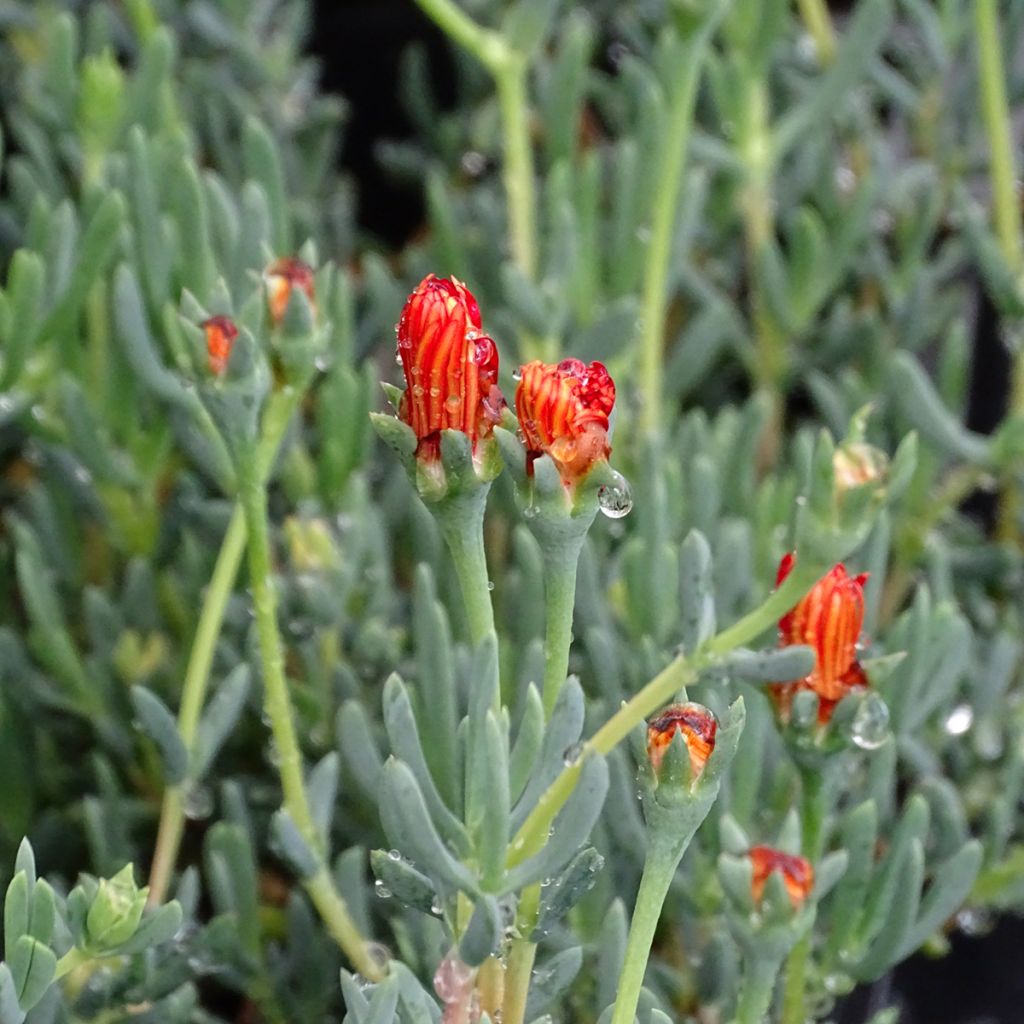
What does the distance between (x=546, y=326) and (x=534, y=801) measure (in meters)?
0.37

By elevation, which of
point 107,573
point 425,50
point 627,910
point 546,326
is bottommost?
point 627,910

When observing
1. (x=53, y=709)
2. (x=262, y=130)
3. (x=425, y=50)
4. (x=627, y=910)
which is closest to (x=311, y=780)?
(x=627, y=910)

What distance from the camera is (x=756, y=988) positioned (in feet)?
1.25

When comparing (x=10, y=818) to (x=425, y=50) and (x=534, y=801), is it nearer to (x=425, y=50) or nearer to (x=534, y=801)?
(x=534, y=801)

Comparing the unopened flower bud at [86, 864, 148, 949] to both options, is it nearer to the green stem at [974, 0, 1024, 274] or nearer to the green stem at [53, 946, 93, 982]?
the green stem at [53, 946, 93, 982]

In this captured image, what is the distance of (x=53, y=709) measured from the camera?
689 mm

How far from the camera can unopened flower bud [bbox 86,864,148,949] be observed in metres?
0.37

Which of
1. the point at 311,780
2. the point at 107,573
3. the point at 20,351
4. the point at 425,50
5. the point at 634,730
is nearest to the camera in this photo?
the point at 634,730

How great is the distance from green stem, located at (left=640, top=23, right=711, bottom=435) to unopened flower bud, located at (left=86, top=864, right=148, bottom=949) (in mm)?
358

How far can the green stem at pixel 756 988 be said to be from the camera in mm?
374

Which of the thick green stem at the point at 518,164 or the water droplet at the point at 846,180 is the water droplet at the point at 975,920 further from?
the water droplet at the point at 846,180

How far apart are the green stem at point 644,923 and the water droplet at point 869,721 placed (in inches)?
3.9

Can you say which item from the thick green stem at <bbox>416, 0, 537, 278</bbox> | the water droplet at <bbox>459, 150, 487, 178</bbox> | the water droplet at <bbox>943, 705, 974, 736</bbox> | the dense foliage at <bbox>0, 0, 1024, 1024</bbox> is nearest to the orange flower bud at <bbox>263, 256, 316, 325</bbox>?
the dense foliage at <bbox>0, 0, 1024, 1024</bbox>

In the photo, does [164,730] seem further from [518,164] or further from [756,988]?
[518,164]
